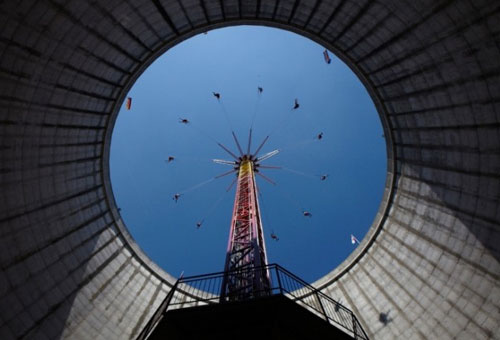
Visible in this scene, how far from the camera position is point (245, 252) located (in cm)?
1650

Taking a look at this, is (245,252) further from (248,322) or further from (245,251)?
(248,322)

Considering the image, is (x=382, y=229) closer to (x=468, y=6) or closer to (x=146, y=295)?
(x=468, y=6)

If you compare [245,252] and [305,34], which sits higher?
[305,34]

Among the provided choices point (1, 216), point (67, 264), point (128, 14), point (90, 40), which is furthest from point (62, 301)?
point (128, 14)

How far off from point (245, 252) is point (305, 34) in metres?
12.5

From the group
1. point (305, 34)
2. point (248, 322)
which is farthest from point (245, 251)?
point (305, 34)

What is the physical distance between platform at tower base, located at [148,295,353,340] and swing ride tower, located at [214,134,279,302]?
1819mm

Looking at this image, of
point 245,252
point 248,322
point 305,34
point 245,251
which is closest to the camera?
point 248,322

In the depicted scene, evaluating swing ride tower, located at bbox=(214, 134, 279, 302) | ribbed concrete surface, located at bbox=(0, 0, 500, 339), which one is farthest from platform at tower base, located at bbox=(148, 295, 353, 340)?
ribbed concrete surface, located at bbox=(0, 0, 500, 339)

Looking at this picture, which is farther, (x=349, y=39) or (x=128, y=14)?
(x=349, y=39)

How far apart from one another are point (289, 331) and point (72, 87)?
13.3 meters

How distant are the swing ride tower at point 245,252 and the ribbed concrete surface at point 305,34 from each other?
498 cm

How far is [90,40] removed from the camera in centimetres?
1224

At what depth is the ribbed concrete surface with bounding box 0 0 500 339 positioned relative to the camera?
11125mm
